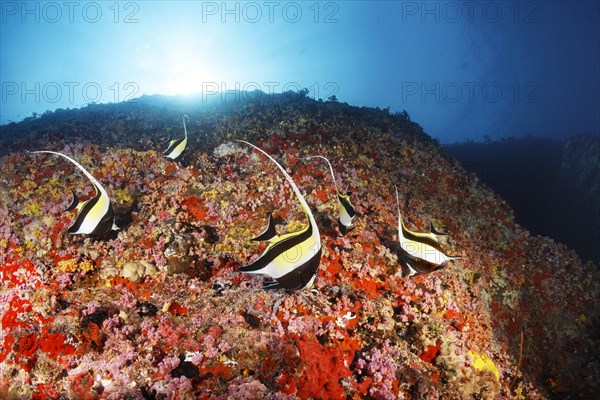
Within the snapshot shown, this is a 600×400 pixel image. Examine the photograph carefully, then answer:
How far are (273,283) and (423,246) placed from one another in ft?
6.55

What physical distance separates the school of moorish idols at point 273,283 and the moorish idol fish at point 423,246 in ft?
0.08

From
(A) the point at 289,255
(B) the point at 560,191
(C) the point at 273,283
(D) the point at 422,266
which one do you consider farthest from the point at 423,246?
(B) the point at 560,191

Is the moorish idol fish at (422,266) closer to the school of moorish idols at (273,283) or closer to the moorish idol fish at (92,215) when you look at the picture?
the school of moorish idols at (273,283)

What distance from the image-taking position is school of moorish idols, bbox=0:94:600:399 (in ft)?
9.93

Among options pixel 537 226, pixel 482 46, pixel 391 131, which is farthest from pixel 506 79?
pixel 391 131

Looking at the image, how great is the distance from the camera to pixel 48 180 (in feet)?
20.6

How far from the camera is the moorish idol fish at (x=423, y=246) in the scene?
12.5 feet

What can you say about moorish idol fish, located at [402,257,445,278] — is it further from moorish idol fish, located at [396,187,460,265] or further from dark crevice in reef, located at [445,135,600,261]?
dark crevice in reef, located at [445,135,600,261]

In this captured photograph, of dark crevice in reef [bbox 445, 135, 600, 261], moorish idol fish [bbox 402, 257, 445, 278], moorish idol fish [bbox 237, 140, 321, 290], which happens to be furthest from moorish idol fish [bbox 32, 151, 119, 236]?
dark crevice in reef [bbox 445, 135, 600, 261]

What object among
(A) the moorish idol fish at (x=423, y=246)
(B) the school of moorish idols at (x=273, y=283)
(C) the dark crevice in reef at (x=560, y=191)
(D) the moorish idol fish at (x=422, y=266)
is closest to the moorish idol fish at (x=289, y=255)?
(B) the school of moorish idols at (x=273, y=283)

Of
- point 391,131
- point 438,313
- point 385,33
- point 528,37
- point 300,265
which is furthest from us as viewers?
point 385,33

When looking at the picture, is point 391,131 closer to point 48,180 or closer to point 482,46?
point 48,180

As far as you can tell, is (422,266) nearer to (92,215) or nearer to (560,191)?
(92,215)

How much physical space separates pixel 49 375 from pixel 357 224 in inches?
176
